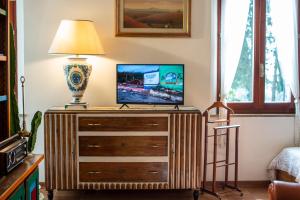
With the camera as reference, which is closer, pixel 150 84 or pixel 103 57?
pixel 150 84

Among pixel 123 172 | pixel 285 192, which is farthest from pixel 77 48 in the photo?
pixel 285 192

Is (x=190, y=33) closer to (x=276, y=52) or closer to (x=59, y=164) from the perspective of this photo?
(x=276, y=52)

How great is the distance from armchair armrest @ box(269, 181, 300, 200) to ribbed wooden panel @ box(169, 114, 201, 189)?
138 cm

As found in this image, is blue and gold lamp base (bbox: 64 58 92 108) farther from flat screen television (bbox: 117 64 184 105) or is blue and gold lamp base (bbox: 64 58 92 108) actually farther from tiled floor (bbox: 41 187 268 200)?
tiled floor (bbox: 41 187 268 200)

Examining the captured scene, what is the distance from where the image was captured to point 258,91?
4.21 m

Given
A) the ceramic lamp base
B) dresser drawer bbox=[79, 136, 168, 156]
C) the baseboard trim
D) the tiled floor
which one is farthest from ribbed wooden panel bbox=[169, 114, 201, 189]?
the ceramic lamp base

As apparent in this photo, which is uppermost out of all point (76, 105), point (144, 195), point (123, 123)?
point (76, 105)

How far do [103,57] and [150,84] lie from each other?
0.59m

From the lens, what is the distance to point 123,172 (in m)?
3.54

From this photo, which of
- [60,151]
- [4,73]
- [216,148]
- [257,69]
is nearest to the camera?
[4,73]

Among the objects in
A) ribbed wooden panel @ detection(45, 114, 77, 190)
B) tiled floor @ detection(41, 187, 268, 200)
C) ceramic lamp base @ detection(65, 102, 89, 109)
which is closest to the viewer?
ribbed wooden panel @ detection(45, 114, 77, 190)

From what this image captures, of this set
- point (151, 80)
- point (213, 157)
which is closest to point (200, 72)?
point (151, 80)

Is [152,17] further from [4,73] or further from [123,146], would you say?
[4,73]

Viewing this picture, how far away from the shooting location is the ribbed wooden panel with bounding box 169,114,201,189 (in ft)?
11.6
